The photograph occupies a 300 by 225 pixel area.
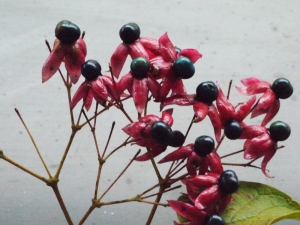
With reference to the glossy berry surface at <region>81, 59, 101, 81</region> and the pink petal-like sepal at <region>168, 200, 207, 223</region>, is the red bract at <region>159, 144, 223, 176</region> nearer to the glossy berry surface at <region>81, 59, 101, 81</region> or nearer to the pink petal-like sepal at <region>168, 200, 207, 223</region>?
the pink petal-like sepal at <region>168, 200, 207, 223</region>

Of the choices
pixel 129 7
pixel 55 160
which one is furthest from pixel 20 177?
pixel 129 7

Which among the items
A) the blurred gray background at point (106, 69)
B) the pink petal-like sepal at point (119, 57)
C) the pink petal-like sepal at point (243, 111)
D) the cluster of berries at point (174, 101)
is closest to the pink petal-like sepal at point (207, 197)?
the cluster of berries at point (174, 101)

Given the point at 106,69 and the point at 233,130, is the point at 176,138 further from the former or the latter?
the point at 106,69

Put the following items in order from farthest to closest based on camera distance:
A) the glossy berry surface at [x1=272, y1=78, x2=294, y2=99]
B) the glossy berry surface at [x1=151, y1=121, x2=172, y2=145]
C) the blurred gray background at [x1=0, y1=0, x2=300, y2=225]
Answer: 1. the blurred gray background at [x1=0, y1=0, x2=300, y2=225]
2. the glossy berry surface at [x1=272, y1=78, x2=294, y2=99]
3. the glossy berry surface at [x1=151, y1=121, x2=172, y2=145]

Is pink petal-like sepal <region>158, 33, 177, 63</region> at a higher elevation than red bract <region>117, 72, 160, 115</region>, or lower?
higher

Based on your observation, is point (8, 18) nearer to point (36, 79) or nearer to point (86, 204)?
point (36, 79)

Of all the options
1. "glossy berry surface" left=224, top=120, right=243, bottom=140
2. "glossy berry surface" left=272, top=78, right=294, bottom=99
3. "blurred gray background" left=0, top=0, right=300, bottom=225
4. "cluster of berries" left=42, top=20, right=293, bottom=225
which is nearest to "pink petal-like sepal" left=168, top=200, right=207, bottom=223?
"cluster of berries" left=42, top=20, right=293, bottom=225

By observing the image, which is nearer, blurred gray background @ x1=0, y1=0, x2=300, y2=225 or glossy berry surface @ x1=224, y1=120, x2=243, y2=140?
glossy berry surface @ x1=224, y1=120, x2=243, y2=140
